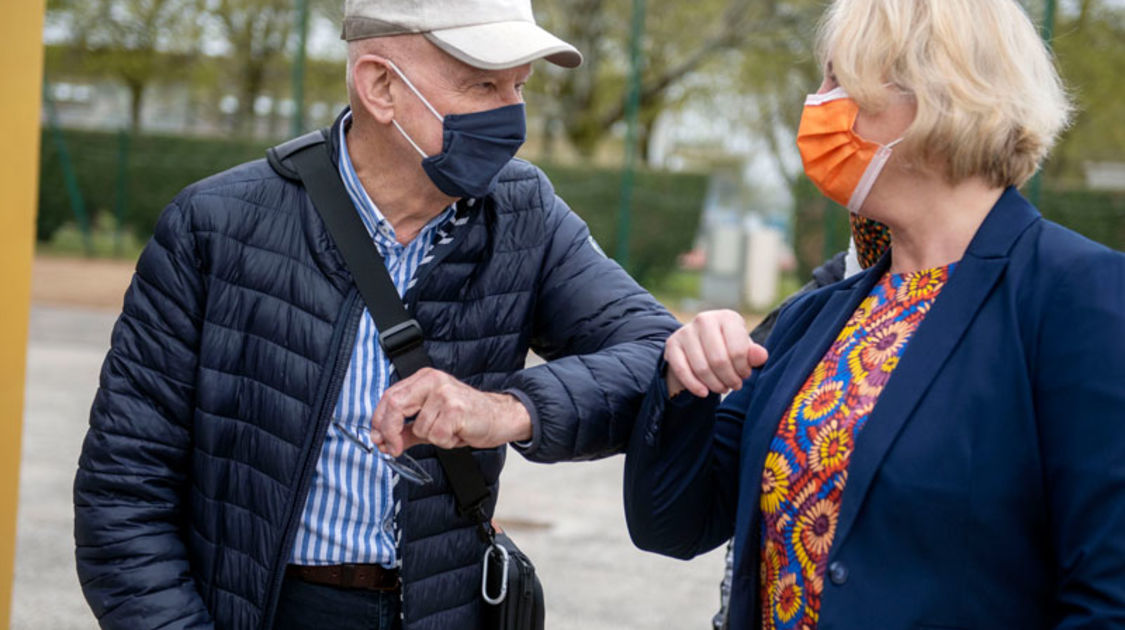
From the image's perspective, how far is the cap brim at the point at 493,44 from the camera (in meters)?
2.34

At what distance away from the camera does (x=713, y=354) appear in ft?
6.49

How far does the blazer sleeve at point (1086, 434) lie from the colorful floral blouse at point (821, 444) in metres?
0.24

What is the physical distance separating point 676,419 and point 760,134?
36.4 m

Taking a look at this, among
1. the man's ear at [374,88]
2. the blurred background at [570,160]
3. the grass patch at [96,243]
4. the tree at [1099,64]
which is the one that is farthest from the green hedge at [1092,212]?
the man's ear at [374,88]

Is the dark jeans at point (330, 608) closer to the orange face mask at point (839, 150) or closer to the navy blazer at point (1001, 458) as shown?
the navy blazer at point (1001, 458)

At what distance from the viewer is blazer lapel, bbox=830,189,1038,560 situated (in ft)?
6.05

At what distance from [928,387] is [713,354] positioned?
0.32m

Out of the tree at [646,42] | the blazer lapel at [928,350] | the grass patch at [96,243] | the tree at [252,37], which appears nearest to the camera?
the blazer lapel at [928,350]

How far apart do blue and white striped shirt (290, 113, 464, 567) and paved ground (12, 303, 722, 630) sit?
351 centimetres

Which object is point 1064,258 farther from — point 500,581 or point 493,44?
point 500,581

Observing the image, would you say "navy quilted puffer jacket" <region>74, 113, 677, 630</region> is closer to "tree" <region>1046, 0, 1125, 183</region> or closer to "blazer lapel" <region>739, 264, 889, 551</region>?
"blazer lapel" <region>739, 264, 889, 551</region>

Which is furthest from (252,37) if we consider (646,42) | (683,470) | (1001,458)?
(1001,458)

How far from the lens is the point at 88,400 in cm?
1000

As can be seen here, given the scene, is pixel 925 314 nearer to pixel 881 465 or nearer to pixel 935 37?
pixel 881 465
